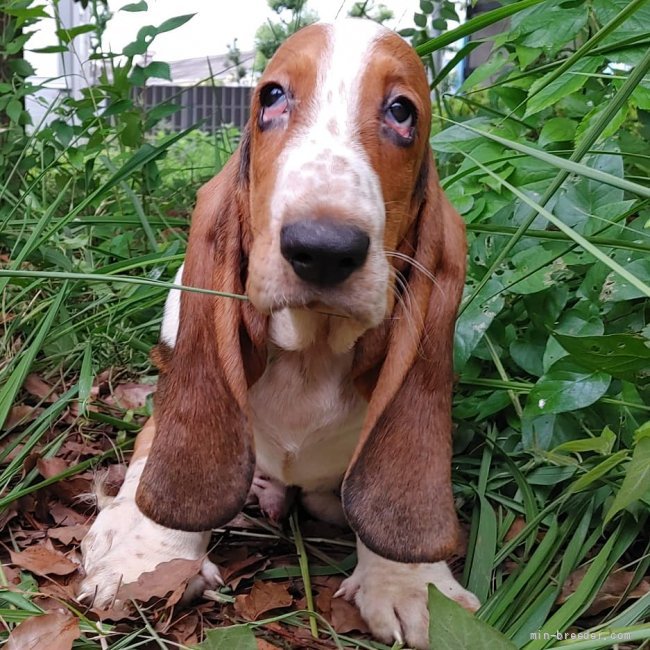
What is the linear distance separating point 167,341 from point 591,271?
1.22 metres

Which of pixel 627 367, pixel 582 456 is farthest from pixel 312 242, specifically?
pixel 582 456

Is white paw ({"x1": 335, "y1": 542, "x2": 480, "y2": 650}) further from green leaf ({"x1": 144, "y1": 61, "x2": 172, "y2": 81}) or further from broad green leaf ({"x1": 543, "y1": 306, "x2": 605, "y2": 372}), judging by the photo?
green leaf ({"x1": 144, "y1": 61, "x2": 172, "y2": 81})

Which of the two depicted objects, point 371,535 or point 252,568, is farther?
point 252,568

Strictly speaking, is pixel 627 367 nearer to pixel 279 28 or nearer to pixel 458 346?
pixel 458 346

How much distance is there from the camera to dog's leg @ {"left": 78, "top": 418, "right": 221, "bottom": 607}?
1.85m

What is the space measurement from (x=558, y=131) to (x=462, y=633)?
163 centimetres

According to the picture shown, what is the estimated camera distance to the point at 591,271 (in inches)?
86.8

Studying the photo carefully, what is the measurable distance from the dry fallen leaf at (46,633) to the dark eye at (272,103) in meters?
1.14

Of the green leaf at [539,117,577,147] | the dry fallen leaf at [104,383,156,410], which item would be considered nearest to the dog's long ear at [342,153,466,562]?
the green leaf at [539,117,577,147]

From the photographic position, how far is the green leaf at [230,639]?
1.34 m

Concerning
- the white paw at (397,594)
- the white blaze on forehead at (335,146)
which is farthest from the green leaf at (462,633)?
the white blaze on forehead at (335,146)

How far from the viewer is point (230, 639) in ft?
4.42

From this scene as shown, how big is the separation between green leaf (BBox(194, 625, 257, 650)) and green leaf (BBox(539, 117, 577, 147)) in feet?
5.64

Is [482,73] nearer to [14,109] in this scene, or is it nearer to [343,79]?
[343,79]
